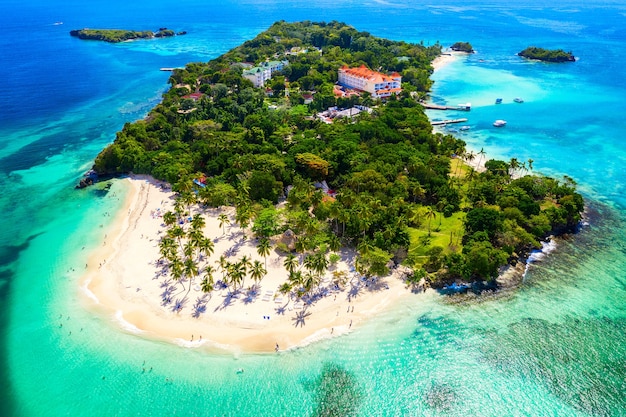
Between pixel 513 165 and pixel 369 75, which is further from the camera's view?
pixel 369 75

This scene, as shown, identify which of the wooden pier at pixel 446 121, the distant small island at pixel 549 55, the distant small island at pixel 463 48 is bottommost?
the wooden pier at pixel 446 121

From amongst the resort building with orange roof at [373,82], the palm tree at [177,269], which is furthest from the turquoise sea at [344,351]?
the resort building with orange roof at [373,82]

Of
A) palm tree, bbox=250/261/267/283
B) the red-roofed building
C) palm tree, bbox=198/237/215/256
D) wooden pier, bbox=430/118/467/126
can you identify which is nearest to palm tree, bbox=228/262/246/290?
palm tree, bbox=250/261/267/283

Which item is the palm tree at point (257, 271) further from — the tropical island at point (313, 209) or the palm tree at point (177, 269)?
the palm tree at point (177, 269)

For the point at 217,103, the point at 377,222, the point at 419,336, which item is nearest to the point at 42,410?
the point at 419,336

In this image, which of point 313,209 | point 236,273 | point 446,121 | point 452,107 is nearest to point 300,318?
point 236,273

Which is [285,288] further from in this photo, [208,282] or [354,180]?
[354,180]

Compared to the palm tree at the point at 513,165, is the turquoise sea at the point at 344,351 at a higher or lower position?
lower
